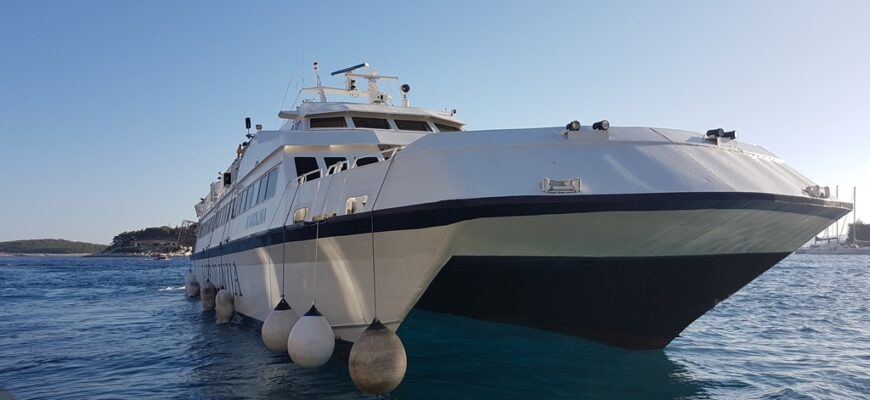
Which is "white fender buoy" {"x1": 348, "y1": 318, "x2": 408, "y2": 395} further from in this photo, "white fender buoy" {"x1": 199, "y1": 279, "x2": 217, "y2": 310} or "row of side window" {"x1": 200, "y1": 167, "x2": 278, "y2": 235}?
"white fender buoy" {"x1": 199, "y1": 279, "x2": 217, "y2": 310}

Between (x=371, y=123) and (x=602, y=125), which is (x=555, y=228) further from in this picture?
(x=371, y=123)

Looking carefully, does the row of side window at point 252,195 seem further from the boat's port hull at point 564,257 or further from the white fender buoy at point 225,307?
the boat's port hull at point 564,257

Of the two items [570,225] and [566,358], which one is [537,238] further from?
[566,358]

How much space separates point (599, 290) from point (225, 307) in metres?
9.24

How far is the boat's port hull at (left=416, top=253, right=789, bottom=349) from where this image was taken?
6945 mm

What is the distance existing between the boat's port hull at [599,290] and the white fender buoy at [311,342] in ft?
4.67

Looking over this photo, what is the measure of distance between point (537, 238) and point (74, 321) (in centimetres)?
1527

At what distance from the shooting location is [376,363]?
588 cm

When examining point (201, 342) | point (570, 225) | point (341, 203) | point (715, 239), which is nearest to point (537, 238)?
point (570, 225)

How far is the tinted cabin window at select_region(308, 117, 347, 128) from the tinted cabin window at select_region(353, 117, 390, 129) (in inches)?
9.5

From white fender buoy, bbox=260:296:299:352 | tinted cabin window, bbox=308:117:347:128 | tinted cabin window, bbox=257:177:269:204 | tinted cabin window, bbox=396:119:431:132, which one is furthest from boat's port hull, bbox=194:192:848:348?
tinted cabin window, bbox=396:119:431:132

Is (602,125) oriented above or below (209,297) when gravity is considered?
above

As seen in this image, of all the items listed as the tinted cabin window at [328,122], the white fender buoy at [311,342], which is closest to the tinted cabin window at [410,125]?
the tinted cabin window at [328,122]

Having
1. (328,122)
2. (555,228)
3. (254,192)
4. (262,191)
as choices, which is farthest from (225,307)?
(555,228)
